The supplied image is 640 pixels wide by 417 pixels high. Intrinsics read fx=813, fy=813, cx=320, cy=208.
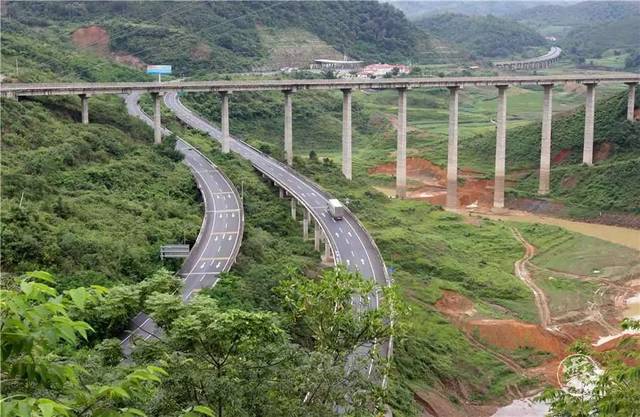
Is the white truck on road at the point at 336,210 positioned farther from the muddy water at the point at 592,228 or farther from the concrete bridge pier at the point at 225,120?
the muddy water at the point at 592,228

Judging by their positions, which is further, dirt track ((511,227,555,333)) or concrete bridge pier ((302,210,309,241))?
concrete bridge pier ((302,210,309,241))

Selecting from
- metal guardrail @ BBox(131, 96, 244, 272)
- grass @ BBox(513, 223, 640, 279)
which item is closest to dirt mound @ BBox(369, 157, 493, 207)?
grass @ BBox(513, 223, 640, 279)

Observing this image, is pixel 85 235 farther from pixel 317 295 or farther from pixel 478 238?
pixel 478 238

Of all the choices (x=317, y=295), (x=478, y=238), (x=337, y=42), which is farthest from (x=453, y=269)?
(x=337, y=42)

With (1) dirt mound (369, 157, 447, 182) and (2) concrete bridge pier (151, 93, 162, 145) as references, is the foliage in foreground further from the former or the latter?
(1) dirt mound (369, 157, 447, 182)

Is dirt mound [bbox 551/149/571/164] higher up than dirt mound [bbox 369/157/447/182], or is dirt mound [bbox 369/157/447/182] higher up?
dirt mound [bbox 551/149/571/164]

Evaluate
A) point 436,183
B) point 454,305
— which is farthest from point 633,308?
point 436,183
